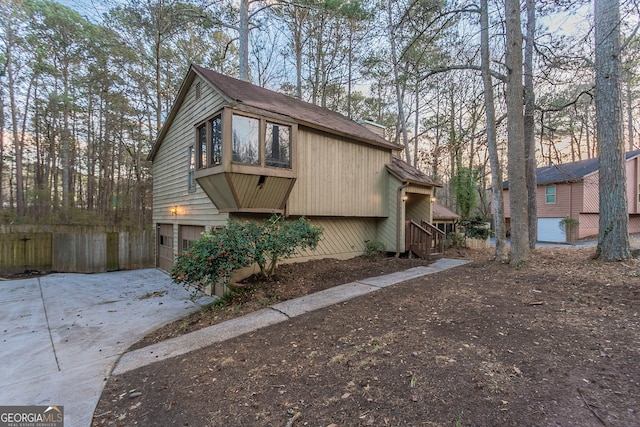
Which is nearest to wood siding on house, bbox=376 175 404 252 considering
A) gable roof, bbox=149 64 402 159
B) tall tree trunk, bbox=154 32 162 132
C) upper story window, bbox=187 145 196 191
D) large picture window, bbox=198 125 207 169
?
gable roof, bbox=149 64 402 159

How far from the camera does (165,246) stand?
34.8 ft

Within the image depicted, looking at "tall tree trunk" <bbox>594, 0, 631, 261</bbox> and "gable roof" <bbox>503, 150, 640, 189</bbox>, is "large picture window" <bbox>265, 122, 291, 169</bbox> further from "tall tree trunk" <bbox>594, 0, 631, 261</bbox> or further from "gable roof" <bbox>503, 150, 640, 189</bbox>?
"gable roof" <bbox>503, 150, 640, 189</bbox>

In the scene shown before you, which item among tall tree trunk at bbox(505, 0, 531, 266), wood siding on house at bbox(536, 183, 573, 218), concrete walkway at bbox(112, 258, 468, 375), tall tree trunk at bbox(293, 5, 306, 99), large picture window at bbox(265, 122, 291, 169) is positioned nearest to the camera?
concrete walkway at bbox(112, 258, 468, 375)

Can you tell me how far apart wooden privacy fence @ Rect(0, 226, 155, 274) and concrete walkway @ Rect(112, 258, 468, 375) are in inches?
334

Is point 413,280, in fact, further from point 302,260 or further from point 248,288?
point 248,288

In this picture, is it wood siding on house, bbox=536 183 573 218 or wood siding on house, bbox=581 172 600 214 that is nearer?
wood siding on house, bbox=581 172 600 214

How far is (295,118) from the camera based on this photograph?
6.71m

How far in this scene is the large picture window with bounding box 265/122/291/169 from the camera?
20.3 feet

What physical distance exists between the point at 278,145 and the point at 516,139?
5.76m

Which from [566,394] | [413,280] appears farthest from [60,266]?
[566,394]

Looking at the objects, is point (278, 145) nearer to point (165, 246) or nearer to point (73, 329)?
point (73, 329)

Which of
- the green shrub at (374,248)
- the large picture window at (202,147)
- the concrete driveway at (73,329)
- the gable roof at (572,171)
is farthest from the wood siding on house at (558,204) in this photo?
Answer: the concrete driveway at (73,329)

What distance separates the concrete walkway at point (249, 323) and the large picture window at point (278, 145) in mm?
3061

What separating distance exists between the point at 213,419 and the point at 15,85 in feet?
60.3
